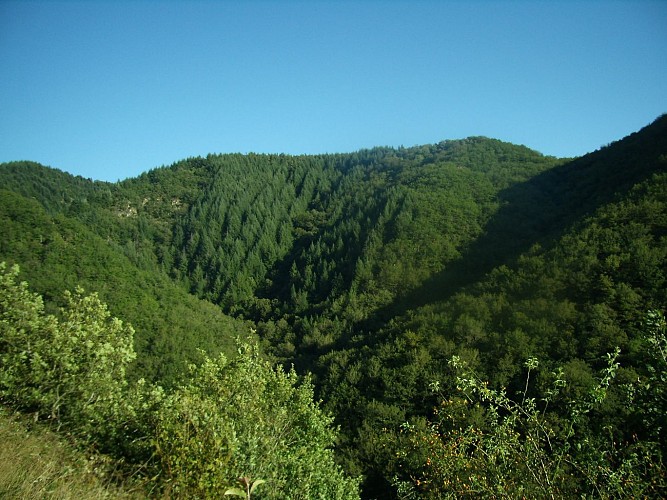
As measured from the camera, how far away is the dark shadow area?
282 ft

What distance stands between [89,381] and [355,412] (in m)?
46.9

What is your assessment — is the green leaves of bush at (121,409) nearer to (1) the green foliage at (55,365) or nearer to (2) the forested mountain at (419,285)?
(1) the green foliage at (55,365)

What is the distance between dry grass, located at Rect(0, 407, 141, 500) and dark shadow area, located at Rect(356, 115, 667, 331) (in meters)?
80.3

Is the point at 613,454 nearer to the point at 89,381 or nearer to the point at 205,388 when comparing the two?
the point at 89,381

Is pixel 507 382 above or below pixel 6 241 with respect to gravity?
below

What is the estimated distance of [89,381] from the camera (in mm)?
10711

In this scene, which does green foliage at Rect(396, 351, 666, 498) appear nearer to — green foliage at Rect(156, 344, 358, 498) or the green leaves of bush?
green foliage at Rect(156, 344, 358, 498)

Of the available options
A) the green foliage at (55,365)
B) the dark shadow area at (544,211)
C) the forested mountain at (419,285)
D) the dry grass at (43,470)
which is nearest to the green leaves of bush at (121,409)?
the green foliage at (55,365)

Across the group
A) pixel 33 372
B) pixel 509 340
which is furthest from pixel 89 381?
pixel 509 340

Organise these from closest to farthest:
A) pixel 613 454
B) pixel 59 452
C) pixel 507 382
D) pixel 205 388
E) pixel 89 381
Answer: pixel 613 454 → pixel 59 452 → pixel 89 381 → pixel 205 388 → pixel 507 382

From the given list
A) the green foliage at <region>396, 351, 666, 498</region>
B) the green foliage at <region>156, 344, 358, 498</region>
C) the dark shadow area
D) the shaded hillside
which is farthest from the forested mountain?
the green foliage at <region>156, 344, 358, 498</region>

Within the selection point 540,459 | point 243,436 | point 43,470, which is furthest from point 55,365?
point 540,459

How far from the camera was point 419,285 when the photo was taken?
318 ft

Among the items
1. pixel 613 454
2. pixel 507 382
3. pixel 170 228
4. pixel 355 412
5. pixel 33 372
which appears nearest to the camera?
pixel 613 454
